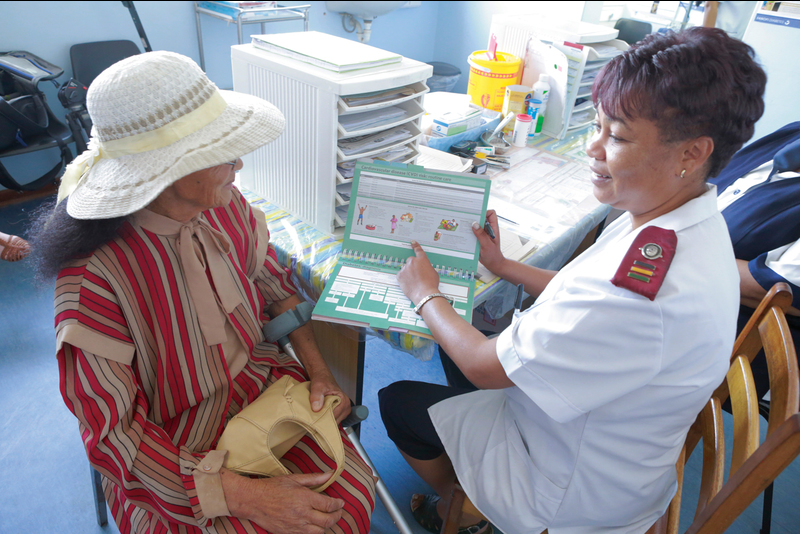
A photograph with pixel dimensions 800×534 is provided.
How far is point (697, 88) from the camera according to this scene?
78 centimetres

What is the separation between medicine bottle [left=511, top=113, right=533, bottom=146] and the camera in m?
2.04

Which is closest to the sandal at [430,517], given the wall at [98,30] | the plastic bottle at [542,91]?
the plastic bottle at [542,91]

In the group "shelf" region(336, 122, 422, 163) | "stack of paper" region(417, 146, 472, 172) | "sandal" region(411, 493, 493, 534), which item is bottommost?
"sandal" region(411, 493, 493, 534)

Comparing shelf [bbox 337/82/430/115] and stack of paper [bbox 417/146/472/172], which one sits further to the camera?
stack of paper [bbox 417/146/472/172]

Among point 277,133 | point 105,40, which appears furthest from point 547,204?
point 105,40

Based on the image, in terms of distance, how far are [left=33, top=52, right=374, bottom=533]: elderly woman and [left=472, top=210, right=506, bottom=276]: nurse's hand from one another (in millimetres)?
508

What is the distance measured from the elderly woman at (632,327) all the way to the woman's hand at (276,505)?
0.31 metres

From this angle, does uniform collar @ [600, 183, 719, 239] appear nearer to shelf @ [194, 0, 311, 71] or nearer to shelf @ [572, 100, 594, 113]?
shelf @ [572, 100, 594, 113]

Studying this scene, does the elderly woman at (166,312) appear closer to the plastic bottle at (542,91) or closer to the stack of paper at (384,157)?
the stack of paper at (384,157)

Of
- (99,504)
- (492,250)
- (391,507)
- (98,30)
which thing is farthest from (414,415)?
(98,30)

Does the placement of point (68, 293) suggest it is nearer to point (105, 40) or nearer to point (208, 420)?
point (208, 420)

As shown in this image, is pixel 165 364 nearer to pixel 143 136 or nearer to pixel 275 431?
pixel 275 431

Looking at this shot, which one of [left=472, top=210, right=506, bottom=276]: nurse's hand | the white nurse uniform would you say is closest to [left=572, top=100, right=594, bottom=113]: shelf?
[left=472, top=210, right=506, bottom=276]: nurse's hand

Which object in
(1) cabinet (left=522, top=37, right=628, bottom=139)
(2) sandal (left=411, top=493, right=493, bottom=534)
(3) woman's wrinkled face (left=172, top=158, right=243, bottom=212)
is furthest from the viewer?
(1) cabinet (left=522, top=37, right=628, bottom=139)
